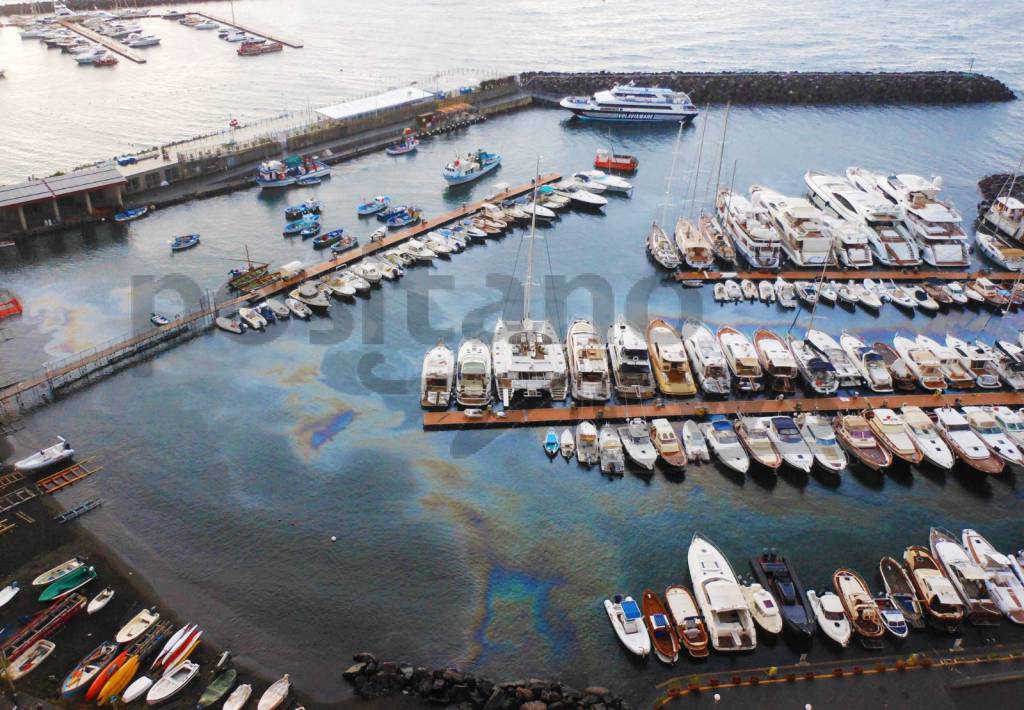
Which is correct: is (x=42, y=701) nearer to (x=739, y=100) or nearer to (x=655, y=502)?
(x=655, y=502)

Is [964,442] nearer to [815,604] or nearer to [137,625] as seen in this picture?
[815,604]

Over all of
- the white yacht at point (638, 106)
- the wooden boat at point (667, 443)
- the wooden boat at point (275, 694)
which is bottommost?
the wooden boat at point (275, 694)

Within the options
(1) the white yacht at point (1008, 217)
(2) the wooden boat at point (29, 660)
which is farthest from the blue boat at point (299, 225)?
(1) the white yacht at point (1008, 217)

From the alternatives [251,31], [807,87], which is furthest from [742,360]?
[251,31]

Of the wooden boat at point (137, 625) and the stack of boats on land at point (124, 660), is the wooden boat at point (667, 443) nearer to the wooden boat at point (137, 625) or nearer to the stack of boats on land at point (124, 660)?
the stack of boats on land at point (124, 660)

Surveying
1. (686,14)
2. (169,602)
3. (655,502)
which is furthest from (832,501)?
(686,14)

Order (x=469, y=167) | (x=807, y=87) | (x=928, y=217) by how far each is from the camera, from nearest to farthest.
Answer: (x=928, y=217) → (x=469, y=167) → (x=807, y=87)

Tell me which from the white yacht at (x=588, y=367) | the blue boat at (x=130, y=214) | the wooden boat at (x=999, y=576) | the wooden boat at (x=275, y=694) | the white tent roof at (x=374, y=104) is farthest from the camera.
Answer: the white tent roof at (x=374, y=104)
